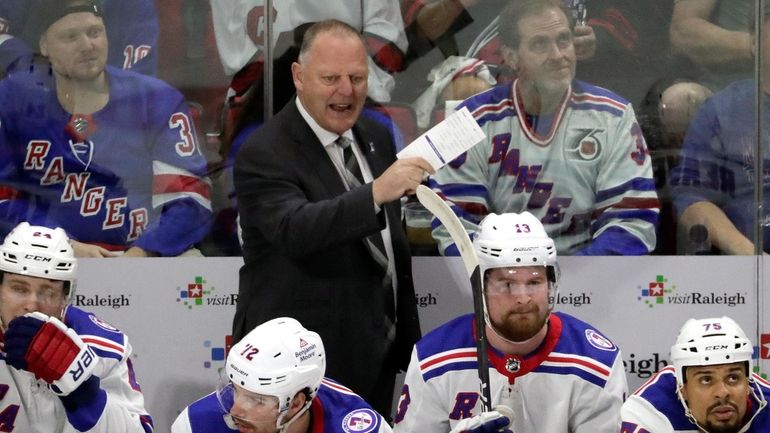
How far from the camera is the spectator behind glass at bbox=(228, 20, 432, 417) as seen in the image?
4086 millimetres

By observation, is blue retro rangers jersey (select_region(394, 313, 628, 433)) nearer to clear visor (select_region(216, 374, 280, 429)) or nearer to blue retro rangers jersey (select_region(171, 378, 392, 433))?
blue retro rangers jersey (select_region(171, 378, 392, 433))

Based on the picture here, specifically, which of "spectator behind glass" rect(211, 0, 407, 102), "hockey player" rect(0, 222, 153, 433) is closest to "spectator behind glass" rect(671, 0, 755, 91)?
"spectator behind glass" rect(211, 0, 407, 102)

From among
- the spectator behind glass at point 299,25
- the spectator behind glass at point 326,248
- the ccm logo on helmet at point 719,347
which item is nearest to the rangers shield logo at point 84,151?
the spectator behind glass at point 299,25

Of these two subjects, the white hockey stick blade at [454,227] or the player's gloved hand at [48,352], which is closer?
the player's gloved hand at [48,352]

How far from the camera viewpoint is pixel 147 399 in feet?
15.3

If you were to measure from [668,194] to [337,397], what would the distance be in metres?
1.50

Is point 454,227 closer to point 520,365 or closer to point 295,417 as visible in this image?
point 520,365

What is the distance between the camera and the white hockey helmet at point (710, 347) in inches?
140

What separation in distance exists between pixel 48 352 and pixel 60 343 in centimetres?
4

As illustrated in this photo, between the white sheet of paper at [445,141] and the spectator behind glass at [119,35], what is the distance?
1070 mm

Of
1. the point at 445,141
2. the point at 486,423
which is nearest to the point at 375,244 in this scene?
the point at 445,141

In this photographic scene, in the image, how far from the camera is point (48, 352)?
3441mm

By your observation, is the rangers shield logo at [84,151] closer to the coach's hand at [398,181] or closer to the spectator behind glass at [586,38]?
the spectator behind glass at [586,38]

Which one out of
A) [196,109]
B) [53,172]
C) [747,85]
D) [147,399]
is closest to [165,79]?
[196,109]
